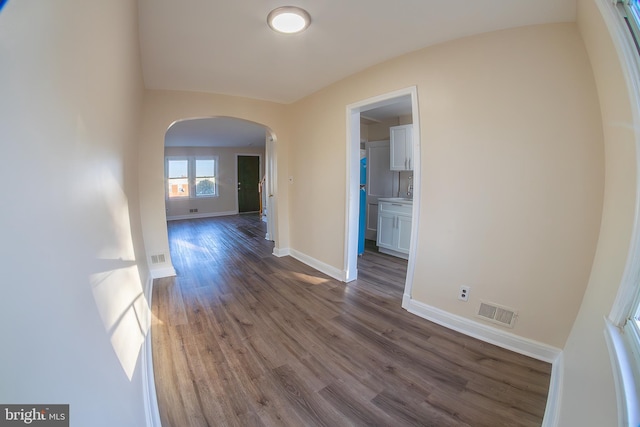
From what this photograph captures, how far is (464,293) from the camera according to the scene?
82.4 inches

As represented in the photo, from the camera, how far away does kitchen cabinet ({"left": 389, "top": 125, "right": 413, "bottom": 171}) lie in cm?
407

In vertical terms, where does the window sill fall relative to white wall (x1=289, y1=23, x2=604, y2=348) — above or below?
below

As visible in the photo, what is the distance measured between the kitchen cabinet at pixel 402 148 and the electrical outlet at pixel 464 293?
246 centimetres

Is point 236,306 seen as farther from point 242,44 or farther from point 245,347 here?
point 242,44

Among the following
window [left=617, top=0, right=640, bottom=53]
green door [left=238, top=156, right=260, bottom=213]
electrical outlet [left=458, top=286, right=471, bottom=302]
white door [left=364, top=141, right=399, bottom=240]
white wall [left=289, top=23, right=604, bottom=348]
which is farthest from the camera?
green door [left=238, top=156, right=260, bottom=213]

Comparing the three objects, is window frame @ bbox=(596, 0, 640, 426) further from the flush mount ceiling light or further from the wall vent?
the wall vent

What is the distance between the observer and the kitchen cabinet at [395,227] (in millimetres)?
3941

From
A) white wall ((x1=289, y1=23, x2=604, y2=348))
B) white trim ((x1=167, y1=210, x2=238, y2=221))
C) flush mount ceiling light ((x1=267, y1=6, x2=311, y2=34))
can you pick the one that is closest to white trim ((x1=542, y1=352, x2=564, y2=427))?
white wall ((x1=289, y1=23, x2=604, y2=348))

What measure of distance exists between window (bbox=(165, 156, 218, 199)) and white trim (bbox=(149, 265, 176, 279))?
5.35m

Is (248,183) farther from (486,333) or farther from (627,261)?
(627,261)

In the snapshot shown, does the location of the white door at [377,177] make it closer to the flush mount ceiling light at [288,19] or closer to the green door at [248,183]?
the flush mount ceiling light at [288,19]

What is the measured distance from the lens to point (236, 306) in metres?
2.53

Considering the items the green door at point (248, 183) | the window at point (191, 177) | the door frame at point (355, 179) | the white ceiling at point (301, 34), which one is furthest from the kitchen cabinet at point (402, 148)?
the window at point (191, 177)

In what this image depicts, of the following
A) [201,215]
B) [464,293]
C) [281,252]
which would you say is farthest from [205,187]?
[464,293]
